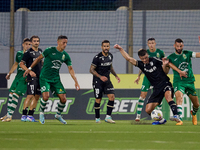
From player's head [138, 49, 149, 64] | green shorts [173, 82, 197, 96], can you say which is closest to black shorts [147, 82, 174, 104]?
green shorts [173, 82, 197, 96]

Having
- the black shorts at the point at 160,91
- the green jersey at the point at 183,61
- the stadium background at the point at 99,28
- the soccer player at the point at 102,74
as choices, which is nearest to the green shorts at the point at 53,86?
the soccer player at the point at 102,74

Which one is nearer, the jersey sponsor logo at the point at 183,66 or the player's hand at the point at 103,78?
the jersey sponsor logo at the point at 183,66

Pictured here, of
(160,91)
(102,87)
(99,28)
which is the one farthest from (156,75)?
(99,28)

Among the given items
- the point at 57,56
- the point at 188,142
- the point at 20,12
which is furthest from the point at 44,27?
the point at 188,142

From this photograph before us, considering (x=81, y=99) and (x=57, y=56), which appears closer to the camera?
(x=57, y=56)

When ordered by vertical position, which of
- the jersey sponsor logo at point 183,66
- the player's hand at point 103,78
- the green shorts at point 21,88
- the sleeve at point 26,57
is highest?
the sleeve at point 26,57

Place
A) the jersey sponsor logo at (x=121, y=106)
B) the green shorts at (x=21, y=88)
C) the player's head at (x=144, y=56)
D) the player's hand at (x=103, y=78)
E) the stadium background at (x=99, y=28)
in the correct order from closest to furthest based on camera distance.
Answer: the player's head at (x=144, y=56) → the player's hand at (x=103, y=78) → the green shorts at (x=21, y=88) → the jersey sponsor logo at (x=121, y=106) → the stadium background at (x=99, y=28)

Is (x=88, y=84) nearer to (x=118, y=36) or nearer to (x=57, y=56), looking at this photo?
(x=118, y=36)

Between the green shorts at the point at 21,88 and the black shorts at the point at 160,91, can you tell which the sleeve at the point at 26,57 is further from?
the black shorts at the point at 160,91

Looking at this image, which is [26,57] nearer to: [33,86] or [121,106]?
[33,86]

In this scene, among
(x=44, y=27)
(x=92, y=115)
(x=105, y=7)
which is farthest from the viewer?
(x=105, y=7)

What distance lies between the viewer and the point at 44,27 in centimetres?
1552

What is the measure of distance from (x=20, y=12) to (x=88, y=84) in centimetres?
409

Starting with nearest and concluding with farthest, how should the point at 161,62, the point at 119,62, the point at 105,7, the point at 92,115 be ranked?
the point at 161,62 < the point at 92,115 < the point at 119,62 < the point at 105,7
